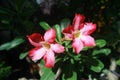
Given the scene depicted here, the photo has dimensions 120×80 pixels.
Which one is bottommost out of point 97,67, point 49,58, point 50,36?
point 97,67

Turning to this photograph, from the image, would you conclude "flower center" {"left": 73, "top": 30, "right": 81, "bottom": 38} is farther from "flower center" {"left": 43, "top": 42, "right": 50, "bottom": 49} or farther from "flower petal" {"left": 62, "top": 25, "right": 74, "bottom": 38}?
"flower center" {"left": 43, "top": 42, "right": 50, "bottom": 49}

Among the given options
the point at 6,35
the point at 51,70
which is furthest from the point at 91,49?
the point at 6,35

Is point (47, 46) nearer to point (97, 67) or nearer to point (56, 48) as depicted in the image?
point (56, 48)

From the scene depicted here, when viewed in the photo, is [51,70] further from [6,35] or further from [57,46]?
[6,35]

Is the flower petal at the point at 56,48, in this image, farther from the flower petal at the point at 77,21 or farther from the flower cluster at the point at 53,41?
the flower petal at the point at 77,21

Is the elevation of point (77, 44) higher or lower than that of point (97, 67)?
higher

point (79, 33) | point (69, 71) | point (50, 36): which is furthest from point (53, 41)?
point (69, 71)

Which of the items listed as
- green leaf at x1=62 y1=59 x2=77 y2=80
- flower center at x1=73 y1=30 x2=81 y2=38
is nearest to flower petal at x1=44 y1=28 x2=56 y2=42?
flower center at x1=73 y1=30 x2=81 y2=38
